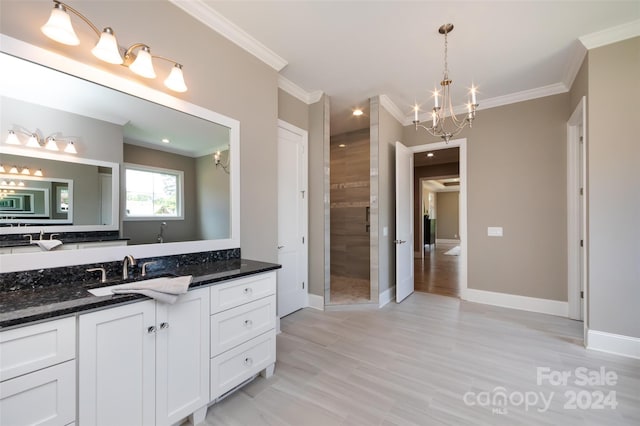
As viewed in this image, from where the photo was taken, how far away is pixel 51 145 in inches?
58.4

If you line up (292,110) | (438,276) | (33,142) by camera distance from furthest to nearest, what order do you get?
(438,276) → (292,110) → (33,142)

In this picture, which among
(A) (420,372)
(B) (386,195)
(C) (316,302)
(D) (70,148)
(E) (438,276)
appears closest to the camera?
(D) (70,148)

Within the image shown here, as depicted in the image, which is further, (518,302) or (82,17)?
(518,302)

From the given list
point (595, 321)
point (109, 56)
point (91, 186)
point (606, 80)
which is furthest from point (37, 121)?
point (595, 321)

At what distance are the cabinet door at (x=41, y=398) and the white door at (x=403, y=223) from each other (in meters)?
3.38

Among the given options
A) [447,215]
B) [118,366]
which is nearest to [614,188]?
[118,366]

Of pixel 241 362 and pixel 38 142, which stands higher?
pixel 38 142

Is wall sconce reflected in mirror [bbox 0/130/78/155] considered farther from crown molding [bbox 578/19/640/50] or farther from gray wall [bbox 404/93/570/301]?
gray wall [bbox 404/93/570/301]

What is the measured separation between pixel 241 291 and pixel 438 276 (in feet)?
15.9

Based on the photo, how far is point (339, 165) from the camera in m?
5.08

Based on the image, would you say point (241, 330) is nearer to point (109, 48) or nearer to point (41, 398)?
point (41, 398)

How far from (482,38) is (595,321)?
2860 millimetres

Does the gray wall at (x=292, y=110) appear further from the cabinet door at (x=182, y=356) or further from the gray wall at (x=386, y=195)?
the cabinet door at (x=182, y=356)

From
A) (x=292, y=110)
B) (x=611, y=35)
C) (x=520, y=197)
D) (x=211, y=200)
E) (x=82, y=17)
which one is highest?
(x=611, y=35)
